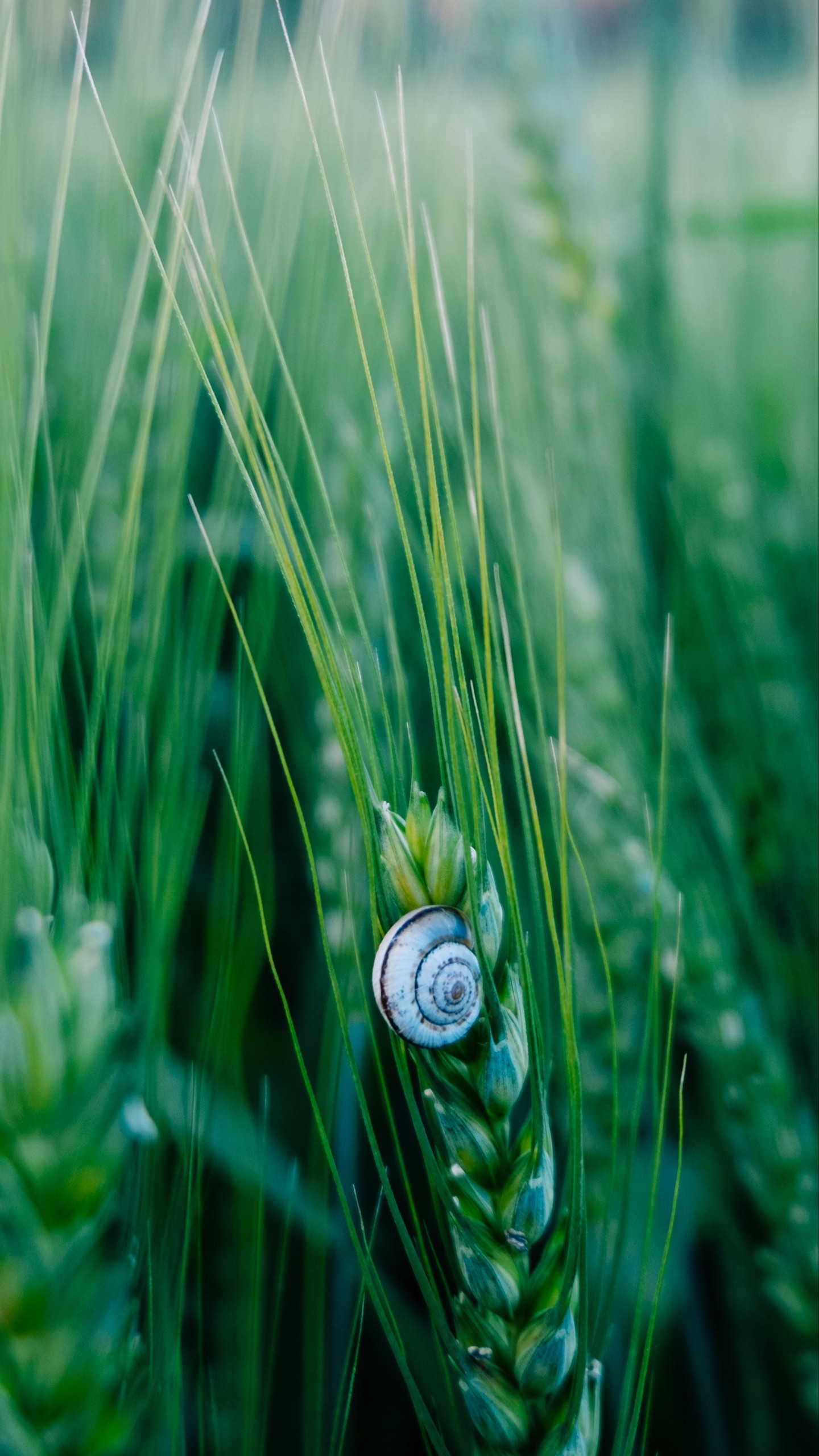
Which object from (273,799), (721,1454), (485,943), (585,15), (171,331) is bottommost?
(721,1454)

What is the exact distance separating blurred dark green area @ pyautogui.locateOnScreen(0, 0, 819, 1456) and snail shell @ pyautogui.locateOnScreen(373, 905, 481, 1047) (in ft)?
0.16

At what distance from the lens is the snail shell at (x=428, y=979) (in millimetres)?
208

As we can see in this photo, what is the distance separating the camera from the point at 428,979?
20 cm

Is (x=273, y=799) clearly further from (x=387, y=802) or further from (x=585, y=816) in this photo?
(x=387, y=802)

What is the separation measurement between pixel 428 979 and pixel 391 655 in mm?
103

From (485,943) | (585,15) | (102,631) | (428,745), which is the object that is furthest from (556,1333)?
(585,15)

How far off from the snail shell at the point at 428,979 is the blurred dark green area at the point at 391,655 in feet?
0.16

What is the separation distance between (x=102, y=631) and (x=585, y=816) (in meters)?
0.24

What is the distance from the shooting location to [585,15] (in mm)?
1211

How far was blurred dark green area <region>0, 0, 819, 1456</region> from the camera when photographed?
327 mm

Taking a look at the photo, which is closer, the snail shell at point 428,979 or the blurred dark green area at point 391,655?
the snail shell at point 428,979

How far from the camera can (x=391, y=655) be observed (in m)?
0.28

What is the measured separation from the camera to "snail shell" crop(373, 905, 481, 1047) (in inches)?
8.2

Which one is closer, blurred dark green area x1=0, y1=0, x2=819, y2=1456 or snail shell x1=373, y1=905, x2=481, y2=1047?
snail shell x1=373, y1=905, x2=481, y2=1047
